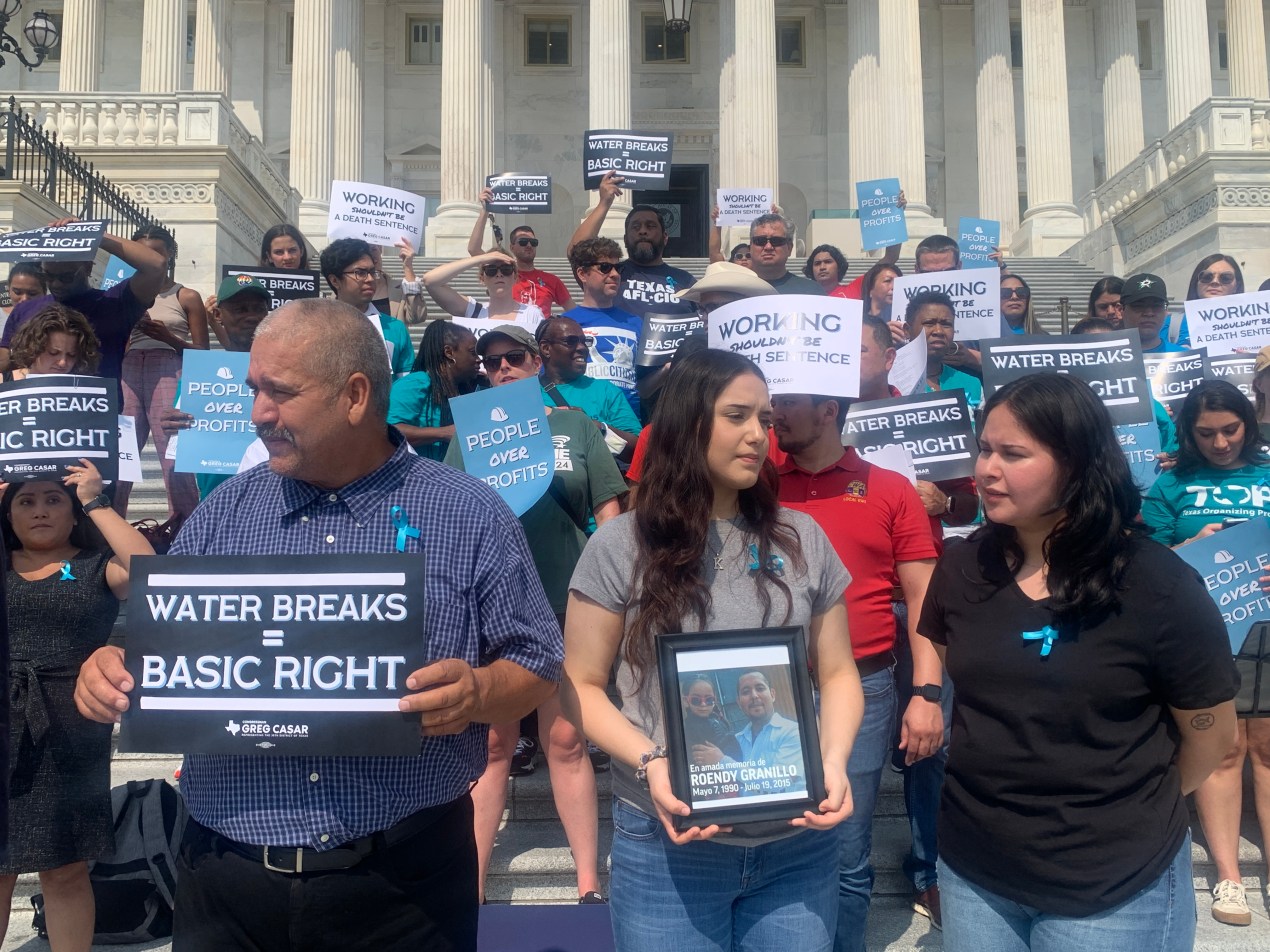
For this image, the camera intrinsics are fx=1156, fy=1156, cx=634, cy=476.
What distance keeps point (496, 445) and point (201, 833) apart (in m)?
2.48

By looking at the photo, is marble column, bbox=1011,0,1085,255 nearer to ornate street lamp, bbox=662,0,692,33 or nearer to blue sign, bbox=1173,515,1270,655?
ornate street lamp, bbox=662,0,692,33

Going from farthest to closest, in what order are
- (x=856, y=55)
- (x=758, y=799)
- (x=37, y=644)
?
(x=856, y=55) → (x=37, y=644) → (x=758, y=799)

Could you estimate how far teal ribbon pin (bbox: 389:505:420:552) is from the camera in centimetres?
263

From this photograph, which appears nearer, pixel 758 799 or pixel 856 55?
pixel 758 799

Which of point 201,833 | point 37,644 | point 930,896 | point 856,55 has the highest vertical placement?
point 856,55

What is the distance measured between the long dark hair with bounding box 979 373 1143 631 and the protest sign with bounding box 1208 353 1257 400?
5.06m

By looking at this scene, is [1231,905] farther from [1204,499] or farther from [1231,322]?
[1231,322]

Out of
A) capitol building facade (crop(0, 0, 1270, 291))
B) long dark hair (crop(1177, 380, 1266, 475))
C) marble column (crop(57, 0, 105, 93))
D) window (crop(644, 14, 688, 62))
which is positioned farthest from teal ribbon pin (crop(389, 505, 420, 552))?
window (crop(644, 14, 688, 62))

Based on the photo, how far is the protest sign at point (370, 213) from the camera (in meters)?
9.17

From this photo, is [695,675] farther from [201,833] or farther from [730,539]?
[201,833]

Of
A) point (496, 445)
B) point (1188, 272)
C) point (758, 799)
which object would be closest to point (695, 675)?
point (758, 799)

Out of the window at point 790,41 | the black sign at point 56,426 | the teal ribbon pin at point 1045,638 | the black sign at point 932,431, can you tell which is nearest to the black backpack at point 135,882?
the black sign at point 56,426

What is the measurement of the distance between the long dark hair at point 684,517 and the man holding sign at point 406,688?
9.8 inches

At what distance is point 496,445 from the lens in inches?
194
